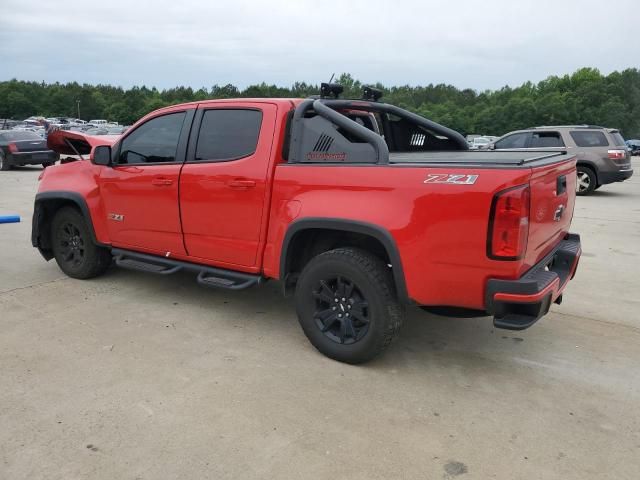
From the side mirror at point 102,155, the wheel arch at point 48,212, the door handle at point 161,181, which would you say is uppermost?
the side mirror at point 102,155

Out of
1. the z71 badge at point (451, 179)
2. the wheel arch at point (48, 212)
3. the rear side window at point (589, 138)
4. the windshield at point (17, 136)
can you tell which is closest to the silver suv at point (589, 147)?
the rear side window at point (589, 138)

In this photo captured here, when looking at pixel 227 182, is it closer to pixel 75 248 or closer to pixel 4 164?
pixel 75 248

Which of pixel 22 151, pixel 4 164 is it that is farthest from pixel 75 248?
pixel 4 164

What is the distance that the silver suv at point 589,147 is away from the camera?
12.2 meters

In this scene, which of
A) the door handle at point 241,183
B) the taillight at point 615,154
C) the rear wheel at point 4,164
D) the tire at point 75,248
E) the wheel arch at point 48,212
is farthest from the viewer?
the rear wheel at point 4,164

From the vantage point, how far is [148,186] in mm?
4664

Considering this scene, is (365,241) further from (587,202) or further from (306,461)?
(587,202)

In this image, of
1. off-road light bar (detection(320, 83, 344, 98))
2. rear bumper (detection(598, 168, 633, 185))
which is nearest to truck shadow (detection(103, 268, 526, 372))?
off-road light bar (detection(320, 83, 344, 98))

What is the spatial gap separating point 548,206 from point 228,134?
243 centimetres

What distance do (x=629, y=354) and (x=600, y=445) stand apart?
4.57ft

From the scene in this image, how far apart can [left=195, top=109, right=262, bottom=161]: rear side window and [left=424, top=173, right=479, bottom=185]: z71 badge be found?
1.51 metres

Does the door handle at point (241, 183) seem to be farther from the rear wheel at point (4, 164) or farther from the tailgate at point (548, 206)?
the rear wheel at point (4, 164)

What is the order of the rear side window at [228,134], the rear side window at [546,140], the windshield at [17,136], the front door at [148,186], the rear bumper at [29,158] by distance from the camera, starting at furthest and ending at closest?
1. the windshield at [17,136]
2. the rear bumper at [29,158]
3. the rear side window at [546,140]
4. the front door at [148,186]
5. the rear side window at [228,134]

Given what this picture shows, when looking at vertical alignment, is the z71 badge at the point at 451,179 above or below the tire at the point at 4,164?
above
